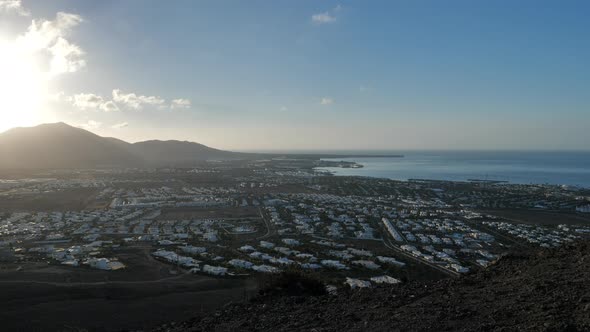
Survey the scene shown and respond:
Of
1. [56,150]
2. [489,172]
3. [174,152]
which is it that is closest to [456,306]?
[489,172]

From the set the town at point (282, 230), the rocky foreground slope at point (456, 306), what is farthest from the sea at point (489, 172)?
the rocky foreground slope at point (456, 306)

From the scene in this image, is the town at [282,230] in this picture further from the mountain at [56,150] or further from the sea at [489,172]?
the mountain at [56,150]

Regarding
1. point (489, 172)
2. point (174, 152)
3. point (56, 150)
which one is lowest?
point (489, 172)

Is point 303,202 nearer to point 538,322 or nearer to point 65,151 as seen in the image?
point 538,322

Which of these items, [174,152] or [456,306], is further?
[174,152]

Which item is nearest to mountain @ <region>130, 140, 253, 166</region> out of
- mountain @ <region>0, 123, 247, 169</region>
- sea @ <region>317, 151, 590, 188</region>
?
mountain @ <region>0, 123, 247, 169</region>

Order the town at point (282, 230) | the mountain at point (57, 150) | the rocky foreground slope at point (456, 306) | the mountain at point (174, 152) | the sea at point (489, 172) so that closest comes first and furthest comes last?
the rocky foreground slope at point (456, 306) < the town at point (282, 230) < the sea at point (489, 172) < the mountain at point (57, 150) < the mountain at point (174, 152)

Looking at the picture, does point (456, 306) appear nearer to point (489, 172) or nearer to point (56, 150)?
point (489, 172)

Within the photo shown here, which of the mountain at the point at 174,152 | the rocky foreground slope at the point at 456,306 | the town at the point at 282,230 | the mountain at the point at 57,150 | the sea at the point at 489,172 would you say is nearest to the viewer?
the rocky foreground slope at the point at 456,306

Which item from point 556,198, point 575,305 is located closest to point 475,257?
point 575,305
